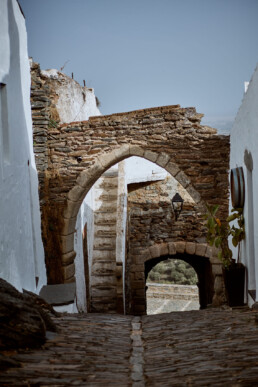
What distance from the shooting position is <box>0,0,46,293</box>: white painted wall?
13.5ft

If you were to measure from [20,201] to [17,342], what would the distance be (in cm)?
223

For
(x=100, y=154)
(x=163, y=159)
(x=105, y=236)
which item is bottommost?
(x=105, y=236)

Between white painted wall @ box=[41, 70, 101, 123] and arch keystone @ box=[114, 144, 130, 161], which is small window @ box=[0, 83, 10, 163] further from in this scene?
white painted wall @ box=[41, 70, 101, 123]

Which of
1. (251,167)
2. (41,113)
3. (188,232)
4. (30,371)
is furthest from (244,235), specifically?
(188,232)

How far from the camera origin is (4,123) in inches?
173

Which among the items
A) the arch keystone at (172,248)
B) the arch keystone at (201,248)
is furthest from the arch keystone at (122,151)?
the arch keystone at (201,248)

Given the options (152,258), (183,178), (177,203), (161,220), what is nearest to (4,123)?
(183,178)

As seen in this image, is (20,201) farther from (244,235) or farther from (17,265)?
(244,235)

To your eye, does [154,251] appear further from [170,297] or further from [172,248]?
[170,297]

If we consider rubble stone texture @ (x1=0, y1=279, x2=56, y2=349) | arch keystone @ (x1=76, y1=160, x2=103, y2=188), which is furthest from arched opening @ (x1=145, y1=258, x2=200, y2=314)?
rubble stone texture @ (x1=0, y1=279, x2=56, y2=349)

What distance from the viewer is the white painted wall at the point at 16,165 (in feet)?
13.5

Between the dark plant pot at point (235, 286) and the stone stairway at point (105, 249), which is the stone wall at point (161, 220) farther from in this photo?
the dark plant pot at point (235, 286)

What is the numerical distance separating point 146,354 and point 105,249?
6.59 meters

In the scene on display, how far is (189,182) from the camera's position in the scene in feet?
23.2
